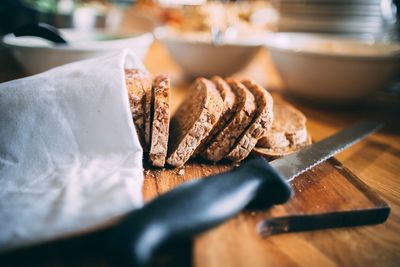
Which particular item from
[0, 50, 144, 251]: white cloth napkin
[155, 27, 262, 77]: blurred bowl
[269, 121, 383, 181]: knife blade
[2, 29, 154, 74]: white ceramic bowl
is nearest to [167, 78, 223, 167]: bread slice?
[0, 50, 144, 251]: white cloth napkin

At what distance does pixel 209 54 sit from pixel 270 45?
1.34 ft

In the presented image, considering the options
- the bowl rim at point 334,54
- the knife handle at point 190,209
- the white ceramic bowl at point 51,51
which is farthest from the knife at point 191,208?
the white ceramic bowl at point 51,51

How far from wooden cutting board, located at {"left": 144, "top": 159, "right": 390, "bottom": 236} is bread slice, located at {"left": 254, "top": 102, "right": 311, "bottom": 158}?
141 millimetres

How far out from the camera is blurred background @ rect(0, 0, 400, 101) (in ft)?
4.98

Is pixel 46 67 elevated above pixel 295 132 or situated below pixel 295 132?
above

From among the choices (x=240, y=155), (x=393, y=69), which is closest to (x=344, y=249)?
(x=240, y=155)

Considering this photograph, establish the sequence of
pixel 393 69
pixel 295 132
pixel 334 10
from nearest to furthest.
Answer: pixel 295 132
pixel 393 69
pixel 334 10

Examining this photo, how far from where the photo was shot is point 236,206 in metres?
0.73

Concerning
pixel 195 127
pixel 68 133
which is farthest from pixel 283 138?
pixel 68 133

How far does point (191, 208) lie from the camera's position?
65 cm

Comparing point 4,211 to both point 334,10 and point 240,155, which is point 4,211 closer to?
point 240,155

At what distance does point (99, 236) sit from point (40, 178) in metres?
0.29

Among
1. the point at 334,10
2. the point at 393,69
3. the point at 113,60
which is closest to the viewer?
the point at 113,60

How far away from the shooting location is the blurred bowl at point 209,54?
1969 mm
